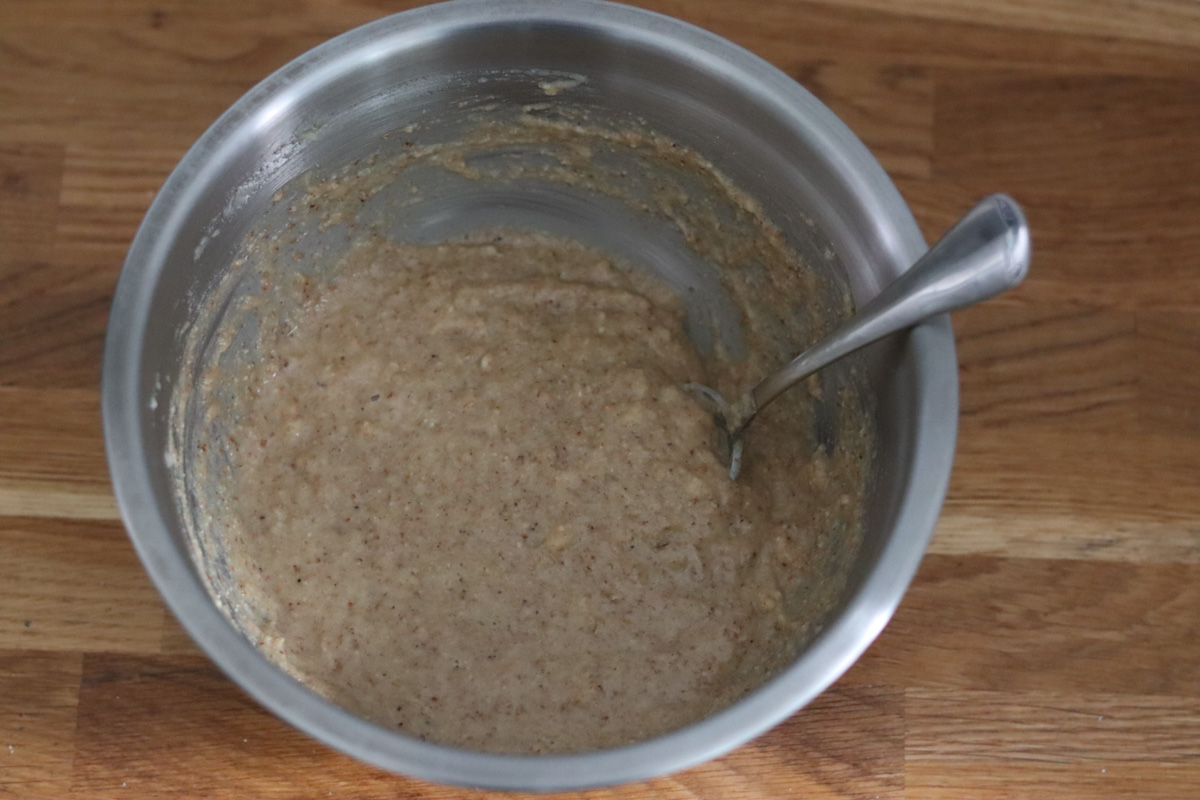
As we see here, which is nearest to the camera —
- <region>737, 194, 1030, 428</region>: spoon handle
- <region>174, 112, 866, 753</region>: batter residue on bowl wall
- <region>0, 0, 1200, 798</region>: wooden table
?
<region>737, 194, 1030, 428</region>: spoon handle

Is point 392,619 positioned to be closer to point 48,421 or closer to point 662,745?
point 662,745

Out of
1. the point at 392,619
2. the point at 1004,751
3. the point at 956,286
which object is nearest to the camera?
the point at 956,286

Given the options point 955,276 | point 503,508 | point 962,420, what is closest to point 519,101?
point 503,508

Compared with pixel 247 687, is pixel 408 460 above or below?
below

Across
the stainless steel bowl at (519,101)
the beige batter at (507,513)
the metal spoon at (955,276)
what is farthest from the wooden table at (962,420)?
the metal spoon at (955,276)

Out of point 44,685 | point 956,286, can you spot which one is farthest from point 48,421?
point 956,286

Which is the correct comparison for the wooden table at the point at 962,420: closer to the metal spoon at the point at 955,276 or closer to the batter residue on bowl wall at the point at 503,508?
the batter residue on bowl wall at the point at 503,508

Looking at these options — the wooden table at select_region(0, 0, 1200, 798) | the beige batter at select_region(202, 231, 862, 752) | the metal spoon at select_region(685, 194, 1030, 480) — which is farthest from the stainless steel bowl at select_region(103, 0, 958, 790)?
the wooden table at select_region(0, 0, 1200, 798)

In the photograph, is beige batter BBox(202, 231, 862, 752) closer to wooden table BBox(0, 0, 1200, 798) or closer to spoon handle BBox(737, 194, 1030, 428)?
wooden table BBox(0, 0, 1200, 798)
